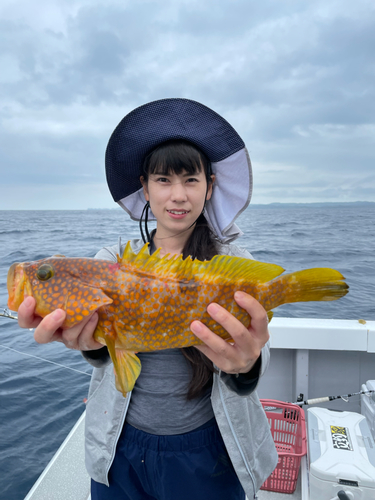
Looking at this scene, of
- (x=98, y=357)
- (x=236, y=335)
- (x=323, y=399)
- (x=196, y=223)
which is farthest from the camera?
(x=323, y=399)

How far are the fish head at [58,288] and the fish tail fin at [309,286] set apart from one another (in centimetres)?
75

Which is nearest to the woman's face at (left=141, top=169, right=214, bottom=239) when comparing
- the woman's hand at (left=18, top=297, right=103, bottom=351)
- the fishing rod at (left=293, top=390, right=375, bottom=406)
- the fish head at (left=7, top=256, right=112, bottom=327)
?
the fish head at (left=7, top=256, right=112, bottom=327)

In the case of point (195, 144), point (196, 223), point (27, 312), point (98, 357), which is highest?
point (195, 144)

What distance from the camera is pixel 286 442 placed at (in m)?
4.21

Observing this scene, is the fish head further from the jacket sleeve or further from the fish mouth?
the jacket sleeve

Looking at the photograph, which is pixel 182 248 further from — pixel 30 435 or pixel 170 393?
pixel 30 435

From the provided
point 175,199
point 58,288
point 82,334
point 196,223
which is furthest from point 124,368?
point 196,223

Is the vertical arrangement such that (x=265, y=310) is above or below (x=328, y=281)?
below

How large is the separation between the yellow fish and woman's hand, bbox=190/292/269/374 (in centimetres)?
5

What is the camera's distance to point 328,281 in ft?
4.78

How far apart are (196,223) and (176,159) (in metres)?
0.53

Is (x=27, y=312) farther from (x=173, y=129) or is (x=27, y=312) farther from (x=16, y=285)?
(x=173, y=129)

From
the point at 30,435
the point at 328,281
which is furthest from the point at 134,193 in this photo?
the point at 30,435

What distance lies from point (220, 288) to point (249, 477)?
125cm
